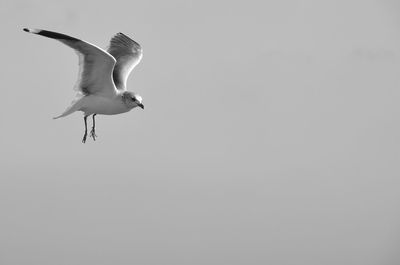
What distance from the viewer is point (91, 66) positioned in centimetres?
2269

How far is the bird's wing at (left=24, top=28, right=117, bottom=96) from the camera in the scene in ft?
69.9

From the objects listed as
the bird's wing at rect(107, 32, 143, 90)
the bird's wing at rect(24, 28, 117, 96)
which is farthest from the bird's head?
the bird's wing at rect(107, 32, 143, 90)

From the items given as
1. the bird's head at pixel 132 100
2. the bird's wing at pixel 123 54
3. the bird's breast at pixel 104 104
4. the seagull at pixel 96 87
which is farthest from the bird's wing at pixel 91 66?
the bird's wing at pixel 123 54

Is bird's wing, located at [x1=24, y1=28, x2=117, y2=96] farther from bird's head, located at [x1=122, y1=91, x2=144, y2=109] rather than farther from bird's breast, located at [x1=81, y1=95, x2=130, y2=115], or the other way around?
bird's head, located at [x1=122, y1=91, x2=144, y2=109]

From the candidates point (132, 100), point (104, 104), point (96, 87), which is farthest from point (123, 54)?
point (132, 100)

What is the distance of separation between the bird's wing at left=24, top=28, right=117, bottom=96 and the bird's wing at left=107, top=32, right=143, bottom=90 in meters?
2.43

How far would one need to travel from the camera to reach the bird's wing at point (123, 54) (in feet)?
87.1

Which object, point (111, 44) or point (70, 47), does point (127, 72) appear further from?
point (70, 47)

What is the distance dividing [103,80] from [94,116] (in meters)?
2.78

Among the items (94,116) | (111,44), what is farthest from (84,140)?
(111,44)

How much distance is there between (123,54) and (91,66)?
5.36 meters

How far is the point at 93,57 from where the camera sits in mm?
22250

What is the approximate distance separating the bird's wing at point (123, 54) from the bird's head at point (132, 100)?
2536mm

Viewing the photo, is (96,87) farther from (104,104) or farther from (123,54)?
(123,54)
